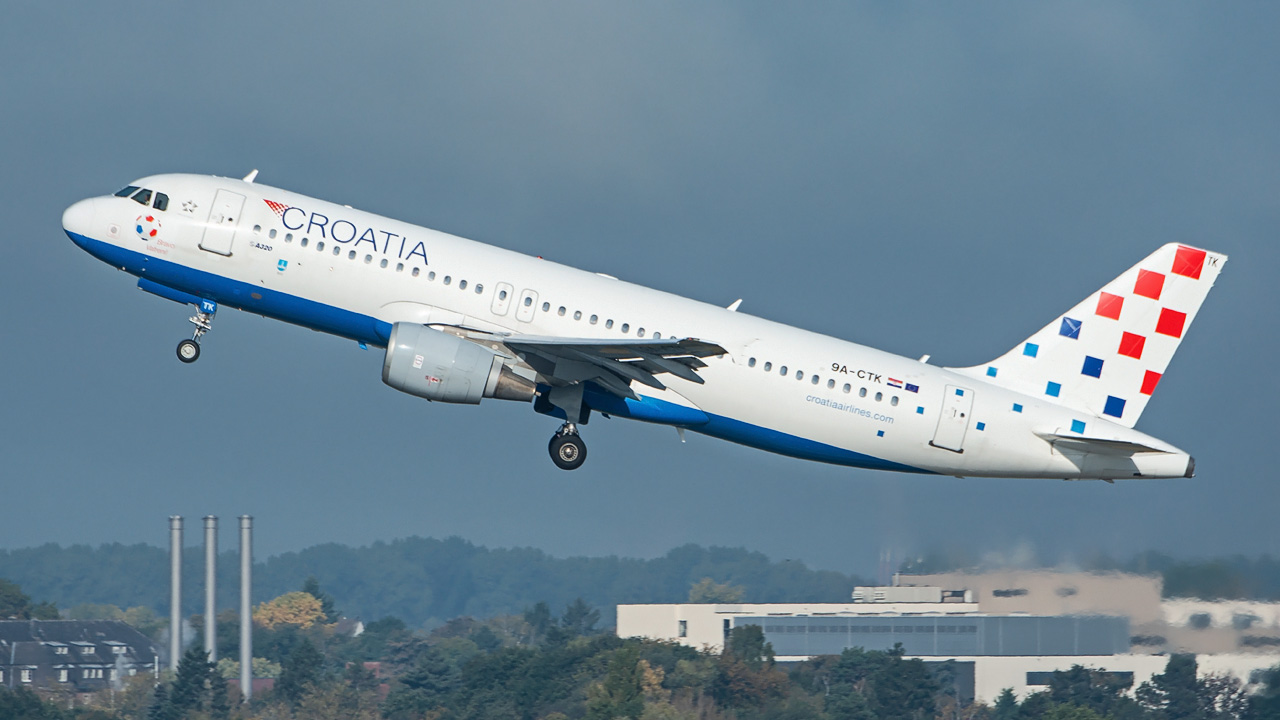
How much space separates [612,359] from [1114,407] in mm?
12968

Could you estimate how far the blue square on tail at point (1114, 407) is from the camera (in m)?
35.5

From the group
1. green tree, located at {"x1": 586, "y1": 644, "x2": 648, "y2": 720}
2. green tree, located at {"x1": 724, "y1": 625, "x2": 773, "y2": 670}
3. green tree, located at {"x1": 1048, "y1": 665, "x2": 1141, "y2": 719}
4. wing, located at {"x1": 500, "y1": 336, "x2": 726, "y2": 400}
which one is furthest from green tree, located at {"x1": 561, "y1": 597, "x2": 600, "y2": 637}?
wing, located at {"x1": 500, "y1": 336, "x2": 726, "y2": 400}

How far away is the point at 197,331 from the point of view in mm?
34375

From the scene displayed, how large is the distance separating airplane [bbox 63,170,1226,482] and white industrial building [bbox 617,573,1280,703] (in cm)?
1535

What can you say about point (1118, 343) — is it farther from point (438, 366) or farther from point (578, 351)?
point (438, 366)

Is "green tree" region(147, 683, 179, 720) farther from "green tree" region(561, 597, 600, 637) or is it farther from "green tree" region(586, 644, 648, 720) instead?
"green tree" region(561, 597, 600, 637)

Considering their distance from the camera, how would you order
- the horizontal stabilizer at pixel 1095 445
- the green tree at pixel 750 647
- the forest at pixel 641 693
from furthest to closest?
the green tree at pixel 750 647, the forest at pixel 641 693, the horizontal stabilizer at pixel 1095 445

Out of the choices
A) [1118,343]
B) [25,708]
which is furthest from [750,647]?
[1118,343]

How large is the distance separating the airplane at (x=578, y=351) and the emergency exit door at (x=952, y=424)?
0.03m

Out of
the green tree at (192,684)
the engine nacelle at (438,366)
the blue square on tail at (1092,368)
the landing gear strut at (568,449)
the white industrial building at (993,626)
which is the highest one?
the blue square on tail at (1092,368)

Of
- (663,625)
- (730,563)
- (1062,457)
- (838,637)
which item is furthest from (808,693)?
(730,563)

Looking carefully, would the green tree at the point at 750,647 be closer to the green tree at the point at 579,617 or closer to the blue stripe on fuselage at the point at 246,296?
the blue stripe on fuselage at the point at 246,296

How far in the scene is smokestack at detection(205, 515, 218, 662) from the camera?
117688mm

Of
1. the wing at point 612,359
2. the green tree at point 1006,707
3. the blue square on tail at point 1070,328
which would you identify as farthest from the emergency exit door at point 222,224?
the green tree at point 1006,707
